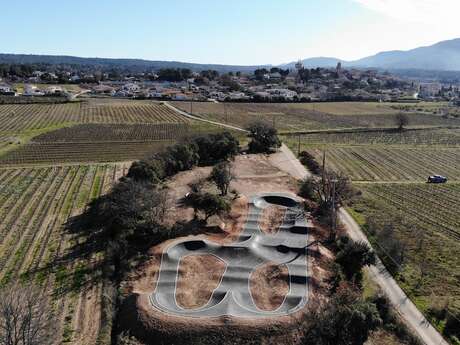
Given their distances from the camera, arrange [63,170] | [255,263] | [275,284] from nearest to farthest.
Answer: [275,284] → [255,263] → [63,170]

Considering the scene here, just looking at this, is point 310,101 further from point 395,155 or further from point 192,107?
point 395,155

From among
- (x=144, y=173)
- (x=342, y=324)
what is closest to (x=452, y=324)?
(x=342, y=324)

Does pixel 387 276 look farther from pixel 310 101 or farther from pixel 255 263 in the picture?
pixel 310 101

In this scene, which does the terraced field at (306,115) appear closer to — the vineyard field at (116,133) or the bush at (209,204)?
the vineyard field at (116,133)

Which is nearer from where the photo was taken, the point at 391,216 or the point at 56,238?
the point at 56,238

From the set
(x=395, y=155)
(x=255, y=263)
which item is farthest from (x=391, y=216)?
→ (x=395, y=155)

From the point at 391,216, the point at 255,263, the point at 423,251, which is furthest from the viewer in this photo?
the point at 391,216
